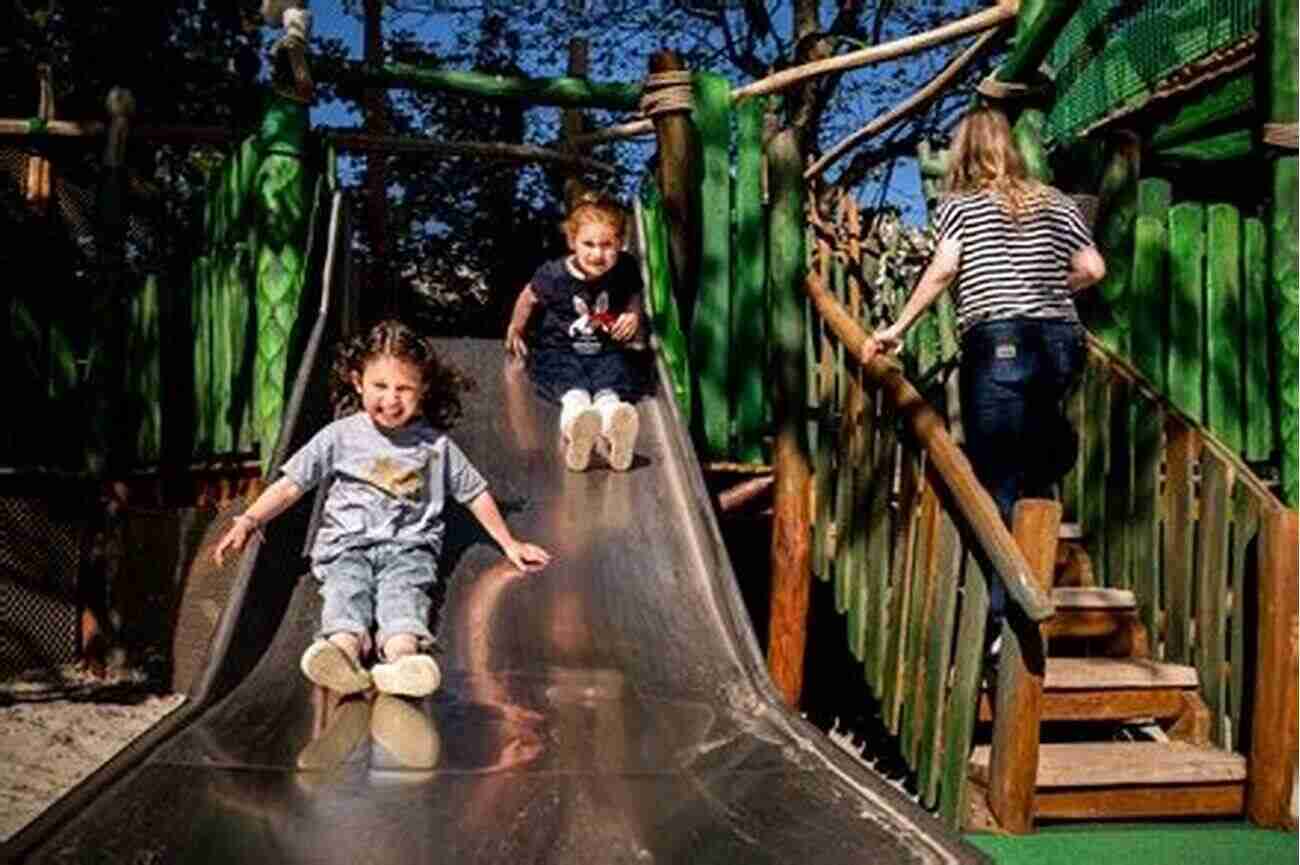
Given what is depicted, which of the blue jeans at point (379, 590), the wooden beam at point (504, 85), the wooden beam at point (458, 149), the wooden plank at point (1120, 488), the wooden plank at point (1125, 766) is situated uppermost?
the wooden beam at point (458, 149)

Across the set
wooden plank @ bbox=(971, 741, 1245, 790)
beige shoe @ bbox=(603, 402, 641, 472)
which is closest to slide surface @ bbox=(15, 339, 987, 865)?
beige shoe @ bbox=(603, 402, 641, 472)

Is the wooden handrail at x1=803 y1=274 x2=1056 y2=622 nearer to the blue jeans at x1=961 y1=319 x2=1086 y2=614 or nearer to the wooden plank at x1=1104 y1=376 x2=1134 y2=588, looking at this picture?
the blue jeans at x1=961 y1=319 x2=1086 y2=614

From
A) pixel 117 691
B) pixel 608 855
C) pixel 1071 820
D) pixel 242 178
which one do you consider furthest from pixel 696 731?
pixel 117 691

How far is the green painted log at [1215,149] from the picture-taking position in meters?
7.50

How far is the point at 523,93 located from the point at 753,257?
1409 millimetres

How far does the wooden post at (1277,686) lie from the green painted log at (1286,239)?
1.91 ft

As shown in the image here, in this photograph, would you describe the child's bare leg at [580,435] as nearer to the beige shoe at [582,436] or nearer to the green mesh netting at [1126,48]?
the beige shoe at [582,436]

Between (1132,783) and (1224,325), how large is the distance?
196cm

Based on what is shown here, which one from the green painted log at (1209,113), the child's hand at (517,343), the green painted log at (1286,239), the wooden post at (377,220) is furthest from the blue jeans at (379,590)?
the wooden post at (377,220)

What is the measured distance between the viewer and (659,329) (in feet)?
19.5

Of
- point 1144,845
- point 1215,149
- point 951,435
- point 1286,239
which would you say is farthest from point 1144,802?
point 1215,149

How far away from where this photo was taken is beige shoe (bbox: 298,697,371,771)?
2924 millimetres

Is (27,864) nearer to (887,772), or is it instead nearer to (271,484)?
(271,484)

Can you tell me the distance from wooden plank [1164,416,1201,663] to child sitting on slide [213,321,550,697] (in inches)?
75.8
